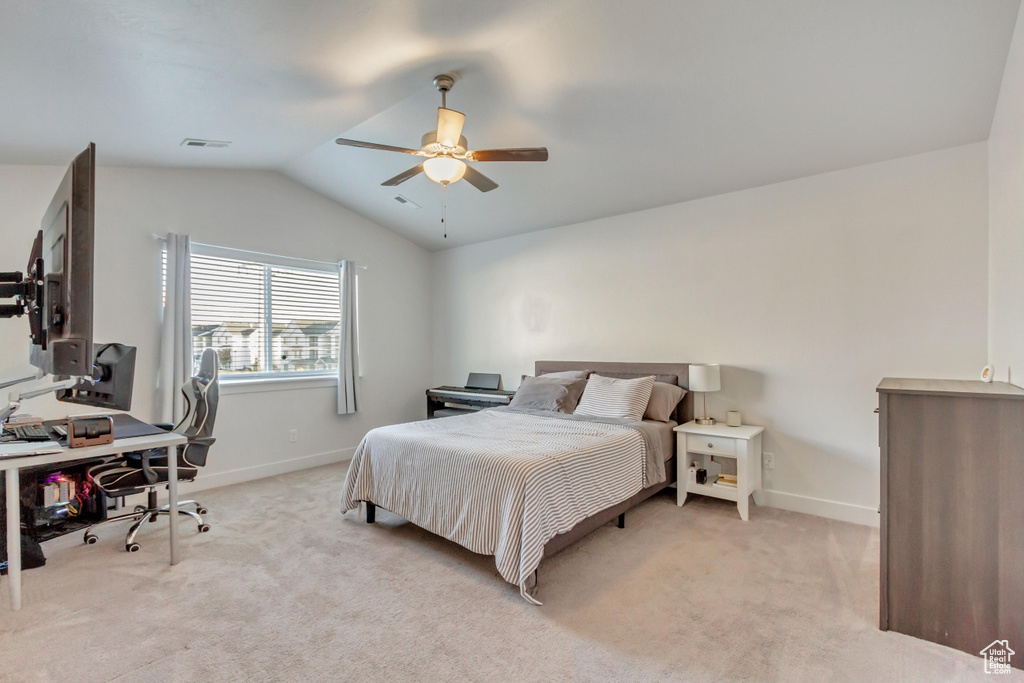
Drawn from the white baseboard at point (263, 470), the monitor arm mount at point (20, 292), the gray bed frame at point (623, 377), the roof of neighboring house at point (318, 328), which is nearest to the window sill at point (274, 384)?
the roof of neighboring house at point (318, 328)

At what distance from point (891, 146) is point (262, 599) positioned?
14.5 ft

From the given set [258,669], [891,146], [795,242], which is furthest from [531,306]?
[258,669]

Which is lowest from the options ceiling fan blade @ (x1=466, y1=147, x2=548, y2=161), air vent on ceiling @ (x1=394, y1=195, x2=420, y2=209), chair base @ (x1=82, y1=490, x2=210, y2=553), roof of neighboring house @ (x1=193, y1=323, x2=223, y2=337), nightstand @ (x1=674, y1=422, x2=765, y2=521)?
chair base @ (x1=82, y1=490, x2=210, y2=553)

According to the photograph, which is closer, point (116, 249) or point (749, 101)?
point (749, 101)

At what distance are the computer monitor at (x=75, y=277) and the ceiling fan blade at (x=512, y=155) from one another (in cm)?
176

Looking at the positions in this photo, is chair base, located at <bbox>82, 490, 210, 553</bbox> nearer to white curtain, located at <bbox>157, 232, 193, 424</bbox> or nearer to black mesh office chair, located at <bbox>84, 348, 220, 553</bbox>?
black mesh office chair, located at <bbox>84, 348, 220, 553</bbox>

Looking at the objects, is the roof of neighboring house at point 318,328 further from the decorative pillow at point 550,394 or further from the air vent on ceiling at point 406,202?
the decorative pillow at point 550,394

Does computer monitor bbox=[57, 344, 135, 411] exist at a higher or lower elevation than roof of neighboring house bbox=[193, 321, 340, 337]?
lower

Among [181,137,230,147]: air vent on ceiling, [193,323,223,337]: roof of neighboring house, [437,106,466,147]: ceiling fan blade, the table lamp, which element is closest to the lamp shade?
the table lamp

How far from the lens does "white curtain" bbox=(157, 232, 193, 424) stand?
12.7 feet

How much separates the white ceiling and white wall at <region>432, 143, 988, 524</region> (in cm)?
27

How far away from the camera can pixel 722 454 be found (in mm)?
3430

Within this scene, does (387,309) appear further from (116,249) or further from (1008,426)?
(1008,426)

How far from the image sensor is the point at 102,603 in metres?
2.29
